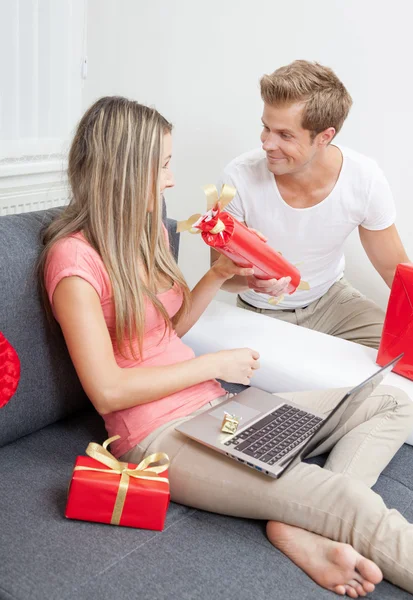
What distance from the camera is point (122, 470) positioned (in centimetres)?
131

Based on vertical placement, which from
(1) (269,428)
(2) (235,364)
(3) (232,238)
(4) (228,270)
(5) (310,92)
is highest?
(5) (310,92)

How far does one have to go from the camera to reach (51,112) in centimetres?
270

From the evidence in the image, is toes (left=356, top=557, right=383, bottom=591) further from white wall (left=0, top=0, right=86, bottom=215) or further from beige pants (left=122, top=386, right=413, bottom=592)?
white wall (left=0, top=0, right=86, bottom=215)

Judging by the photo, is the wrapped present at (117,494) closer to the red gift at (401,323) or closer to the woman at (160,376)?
the woman at (160,376)

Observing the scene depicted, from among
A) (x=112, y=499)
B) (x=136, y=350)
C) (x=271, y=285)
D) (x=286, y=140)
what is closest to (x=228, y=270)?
(x=271, y=285)

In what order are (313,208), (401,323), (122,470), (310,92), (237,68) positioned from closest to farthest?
(122,470)
(401,323)
(310,92)
(313,208)
(237,68)

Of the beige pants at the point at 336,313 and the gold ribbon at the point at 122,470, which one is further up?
the gold ribbon at the point at 122,470

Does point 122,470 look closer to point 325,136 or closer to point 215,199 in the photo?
point 215,199

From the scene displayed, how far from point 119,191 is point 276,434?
610mm

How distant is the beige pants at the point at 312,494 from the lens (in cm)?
125

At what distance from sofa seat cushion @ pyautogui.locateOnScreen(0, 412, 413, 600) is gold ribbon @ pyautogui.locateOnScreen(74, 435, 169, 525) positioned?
0.19 ft

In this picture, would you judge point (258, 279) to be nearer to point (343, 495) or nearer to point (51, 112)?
point (343, 495)

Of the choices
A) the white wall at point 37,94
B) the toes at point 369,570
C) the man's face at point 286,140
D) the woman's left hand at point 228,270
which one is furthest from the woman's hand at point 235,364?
the white wall at point 37,94

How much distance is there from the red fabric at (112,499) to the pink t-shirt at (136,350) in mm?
190
